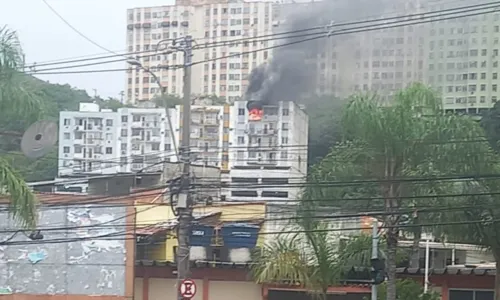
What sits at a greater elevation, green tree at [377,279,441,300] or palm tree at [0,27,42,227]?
palm tree at [0,27,42,227]

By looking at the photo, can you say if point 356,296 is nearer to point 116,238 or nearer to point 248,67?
point 116,238

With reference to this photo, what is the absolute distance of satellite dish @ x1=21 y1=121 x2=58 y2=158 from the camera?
14.2m

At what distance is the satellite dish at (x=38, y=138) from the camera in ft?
46.6

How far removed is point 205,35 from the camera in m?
29.4

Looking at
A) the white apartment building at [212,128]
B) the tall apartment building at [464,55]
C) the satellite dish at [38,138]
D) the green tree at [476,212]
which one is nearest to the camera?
the satellite dish at [38,138]

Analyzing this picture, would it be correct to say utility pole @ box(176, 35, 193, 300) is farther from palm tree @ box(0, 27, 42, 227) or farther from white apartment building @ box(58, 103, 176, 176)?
white apartment building @ box(58, 103, 176, 176)

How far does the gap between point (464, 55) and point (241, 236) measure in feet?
26.4

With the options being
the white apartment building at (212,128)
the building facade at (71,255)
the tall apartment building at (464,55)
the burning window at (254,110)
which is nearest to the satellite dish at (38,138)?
the building facade at (71,255)

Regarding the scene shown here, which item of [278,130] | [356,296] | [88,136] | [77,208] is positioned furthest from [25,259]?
[278,130]

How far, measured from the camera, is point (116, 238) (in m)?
21.9

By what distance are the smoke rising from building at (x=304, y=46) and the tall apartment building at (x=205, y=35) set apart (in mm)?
1030

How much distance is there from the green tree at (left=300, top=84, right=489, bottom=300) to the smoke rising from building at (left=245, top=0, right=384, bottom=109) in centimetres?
450

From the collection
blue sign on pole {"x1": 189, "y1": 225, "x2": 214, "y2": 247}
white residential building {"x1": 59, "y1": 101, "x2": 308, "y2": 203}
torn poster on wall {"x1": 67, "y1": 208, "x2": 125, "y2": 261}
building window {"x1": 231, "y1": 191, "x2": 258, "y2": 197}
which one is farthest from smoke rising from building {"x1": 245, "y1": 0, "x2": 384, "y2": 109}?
building window {"x1": 231, "y1": 191, "x2": 258, "y2": 197}

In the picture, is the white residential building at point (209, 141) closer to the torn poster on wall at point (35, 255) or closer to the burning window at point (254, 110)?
the burning window at point (254, 110)
